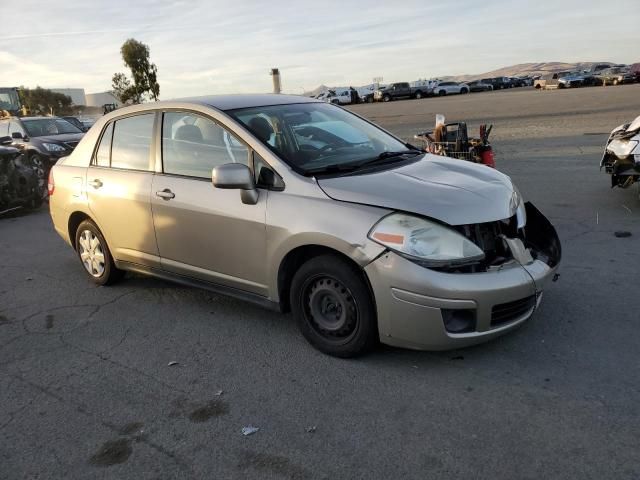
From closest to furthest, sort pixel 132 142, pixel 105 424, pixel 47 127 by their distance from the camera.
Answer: pixel 105 424, pixel 132 142, pixel 47 127

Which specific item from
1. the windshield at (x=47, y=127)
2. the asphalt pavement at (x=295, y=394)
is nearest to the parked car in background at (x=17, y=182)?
the windshield at (x=47, y=127)

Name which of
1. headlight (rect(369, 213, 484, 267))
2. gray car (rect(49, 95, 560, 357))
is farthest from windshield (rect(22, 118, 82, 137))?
headlight (rect(369, 213, 484, 267))

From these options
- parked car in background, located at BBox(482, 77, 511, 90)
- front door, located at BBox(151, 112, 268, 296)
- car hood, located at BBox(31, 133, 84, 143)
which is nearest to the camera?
front door, located at BBox(151, 112, 268, 296)

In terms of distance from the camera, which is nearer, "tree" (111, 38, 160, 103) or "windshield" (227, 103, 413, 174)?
"windshield" (227, 103, 413, 174)

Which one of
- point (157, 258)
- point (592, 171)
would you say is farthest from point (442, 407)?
point (592, 171)

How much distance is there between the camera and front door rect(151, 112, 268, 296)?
3936 millimetres

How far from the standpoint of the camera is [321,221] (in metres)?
3.50

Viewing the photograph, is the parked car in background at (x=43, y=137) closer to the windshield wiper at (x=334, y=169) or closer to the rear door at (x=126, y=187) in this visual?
the rear door at (x=126, y=187)

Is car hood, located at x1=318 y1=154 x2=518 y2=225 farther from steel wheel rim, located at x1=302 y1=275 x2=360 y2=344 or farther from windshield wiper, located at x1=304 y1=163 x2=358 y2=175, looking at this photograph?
steel wheel rim, located at x1=302 y1=275 x2=360 y2=344

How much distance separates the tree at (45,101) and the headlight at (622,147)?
66204 millimetres

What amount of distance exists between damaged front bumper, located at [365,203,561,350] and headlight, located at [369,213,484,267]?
0.07 metres

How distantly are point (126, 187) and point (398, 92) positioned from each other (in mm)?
52759

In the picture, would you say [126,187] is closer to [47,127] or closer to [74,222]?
[74,222]

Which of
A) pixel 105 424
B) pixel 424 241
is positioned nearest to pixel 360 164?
pixel 424 241
